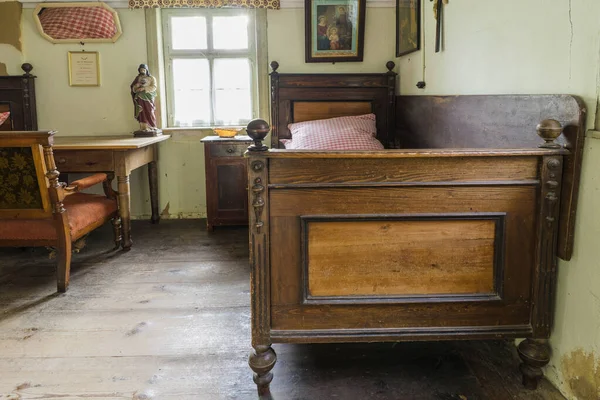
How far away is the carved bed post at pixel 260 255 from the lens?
178 cm

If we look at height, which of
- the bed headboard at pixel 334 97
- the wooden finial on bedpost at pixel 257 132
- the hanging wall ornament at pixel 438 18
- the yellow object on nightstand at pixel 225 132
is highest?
the hanging wall ornament at pixel 438 18

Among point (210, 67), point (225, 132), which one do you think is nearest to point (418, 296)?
point (225, 132)

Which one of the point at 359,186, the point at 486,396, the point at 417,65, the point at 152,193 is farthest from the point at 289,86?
the point at 486,396

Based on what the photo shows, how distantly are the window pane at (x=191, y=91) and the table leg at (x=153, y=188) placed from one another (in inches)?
19.8

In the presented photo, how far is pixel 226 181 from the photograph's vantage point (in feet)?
14.6

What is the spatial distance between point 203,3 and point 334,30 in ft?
3.79

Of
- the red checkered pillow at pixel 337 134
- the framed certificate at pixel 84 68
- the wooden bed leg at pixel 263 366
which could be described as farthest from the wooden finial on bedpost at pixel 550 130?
the framed certificate at pixel 84 68

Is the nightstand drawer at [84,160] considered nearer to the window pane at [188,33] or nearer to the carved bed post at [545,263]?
the window pane at [188,33]

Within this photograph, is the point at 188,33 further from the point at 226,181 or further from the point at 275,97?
the point at 226,181

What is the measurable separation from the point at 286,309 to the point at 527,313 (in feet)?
2.80

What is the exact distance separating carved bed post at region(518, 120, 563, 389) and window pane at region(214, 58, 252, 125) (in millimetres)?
3433

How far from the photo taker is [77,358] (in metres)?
2.25

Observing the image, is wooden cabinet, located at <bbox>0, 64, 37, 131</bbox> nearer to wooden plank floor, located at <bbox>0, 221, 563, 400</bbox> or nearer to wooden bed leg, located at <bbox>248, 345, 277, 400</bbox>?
wooden plank floor, located at <bbox>0, 221, 563, 400</bbox>

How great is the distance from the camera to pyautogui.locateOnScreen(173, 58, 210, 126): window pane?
486cm
